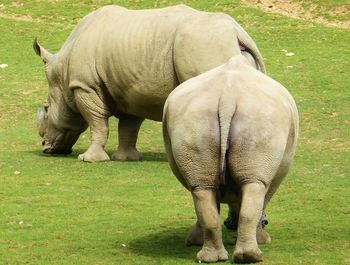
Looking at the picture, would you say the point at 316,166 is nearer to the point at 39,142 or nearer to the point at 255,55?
the point at 255,55

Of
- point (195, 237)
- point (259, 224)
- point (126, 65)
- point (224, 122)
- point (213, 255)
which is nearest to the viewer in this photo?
point (224, 122)

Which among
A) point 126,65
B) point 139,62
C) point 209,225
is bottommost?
point 126,65

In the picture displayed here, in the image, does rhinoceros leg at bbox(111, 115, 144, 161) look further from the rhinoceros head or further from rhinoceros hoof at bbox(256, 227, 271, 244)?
rhinoceros hoof at bbox(256, 227, 271, 244)

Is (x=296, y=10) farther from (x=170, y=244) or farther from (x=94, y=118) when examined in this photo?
(x=170, y=244)

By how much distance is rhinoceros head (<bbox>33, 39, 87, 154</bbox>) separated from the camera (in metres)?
17.0

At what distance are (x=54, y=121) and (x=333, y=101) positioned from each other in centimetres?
563

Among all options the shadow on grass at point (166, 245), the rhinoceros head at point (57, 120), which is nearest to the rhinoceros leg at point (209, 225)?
the shadow on grass at point (166, 245)

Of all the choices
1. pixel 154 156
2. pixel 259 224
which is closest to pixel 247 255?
pixel 259 224

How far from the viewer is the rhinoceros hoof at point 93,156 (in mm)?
16328

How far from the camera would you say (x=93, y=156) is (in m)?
16.4

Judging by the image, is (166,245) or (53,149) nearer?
(166,245)

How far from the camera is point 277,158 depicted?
374 inches

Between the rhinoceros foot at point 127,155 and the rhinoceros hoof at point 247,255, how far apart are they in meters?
7.12

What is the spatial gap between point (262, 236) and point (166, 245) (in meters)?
0.88
